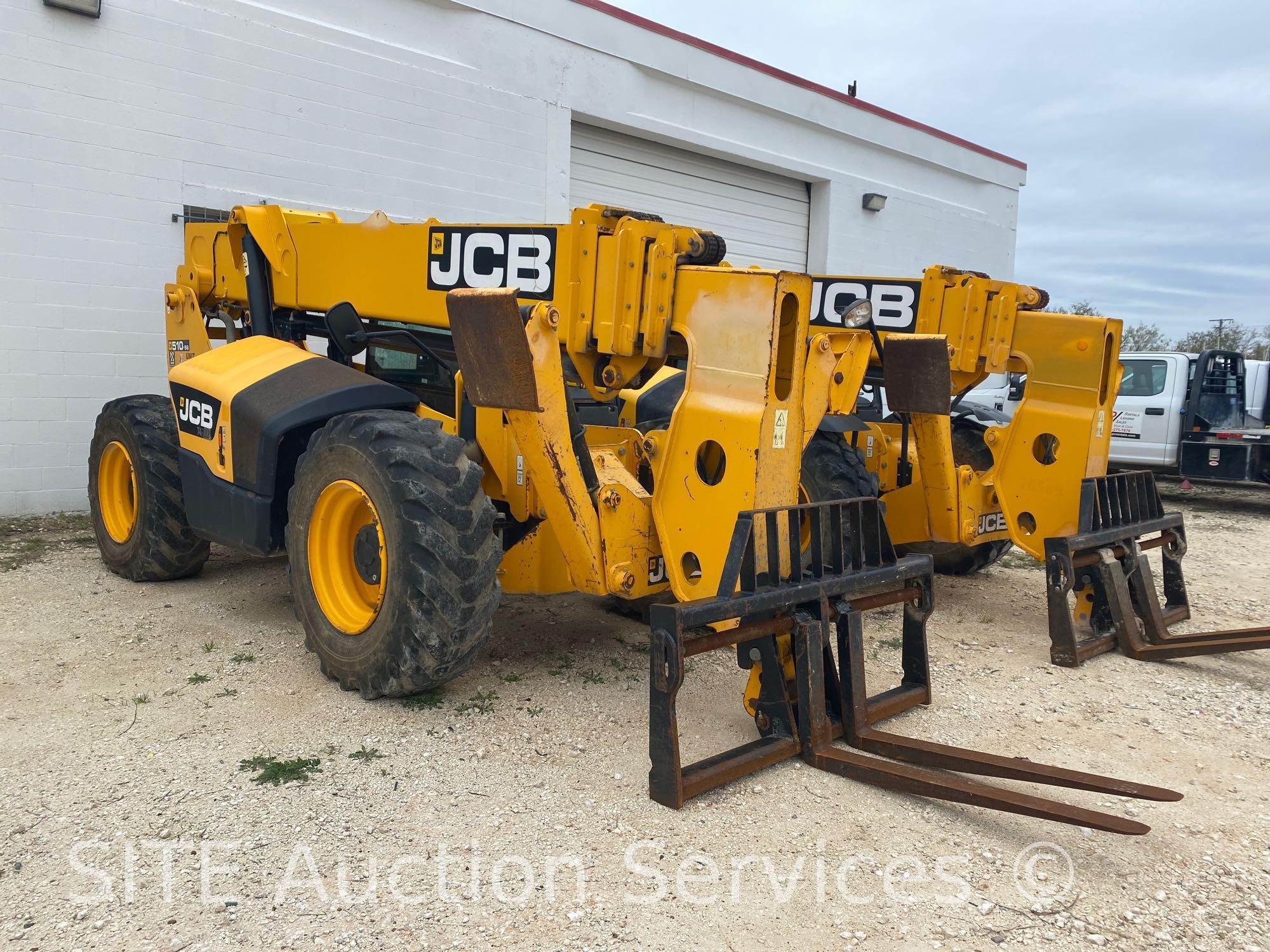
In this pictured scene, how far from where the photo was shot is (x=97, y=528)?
6516 millimetres

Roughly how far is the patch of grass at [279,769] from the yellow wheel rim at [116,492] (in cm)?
339

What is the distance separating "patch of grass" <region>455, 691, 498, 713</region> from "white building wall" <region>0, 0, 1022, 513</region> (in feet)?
19.4

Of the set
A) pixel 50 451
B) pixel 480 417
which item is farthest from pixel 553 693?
pixel 50 451

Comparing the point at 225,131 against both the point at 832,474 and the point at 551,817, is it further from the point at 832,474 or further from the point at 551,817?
the point at 551,817

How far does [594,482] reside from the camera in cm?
410

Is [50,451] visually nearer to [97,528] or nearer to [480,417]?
[97,528]

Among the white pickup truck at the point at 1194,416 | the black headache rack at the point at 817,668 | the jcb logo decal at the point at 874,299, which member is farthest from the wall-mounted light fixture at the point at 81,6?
the white pickup truck at the point at 1194,416

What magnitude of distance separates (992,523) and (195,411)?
15.9ft

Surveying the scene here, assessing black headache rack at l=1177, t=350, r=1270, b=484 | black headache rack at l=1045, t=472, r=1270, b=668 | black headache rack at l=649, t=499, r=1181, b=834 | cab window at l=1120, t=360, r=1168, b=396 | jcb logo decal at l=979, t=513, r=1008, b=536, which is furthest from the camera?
cab window at l=1120, t=360, r=1168, b=396

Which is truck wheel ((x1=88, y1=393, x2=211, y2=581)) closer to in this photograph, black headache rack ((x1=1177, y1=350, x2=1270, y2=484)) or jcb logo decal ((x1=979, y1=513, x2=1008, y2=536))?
jcb logo decal ((x1=979, y1=513, x2=1008, y2=536))

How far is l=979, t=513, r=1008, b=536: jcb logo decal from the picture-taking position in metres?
6.14

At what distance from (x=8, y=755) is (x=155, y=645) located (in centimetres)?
139

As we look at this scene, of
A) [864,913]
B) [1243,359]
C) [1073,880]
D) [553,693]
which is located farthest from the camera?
[1243,359]

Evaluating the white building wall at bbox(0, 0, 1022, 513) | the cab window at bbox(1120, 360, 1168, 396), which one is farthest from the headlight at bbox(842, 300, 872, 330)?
the cab window at bbox(1120, 360, 1168, 396)
